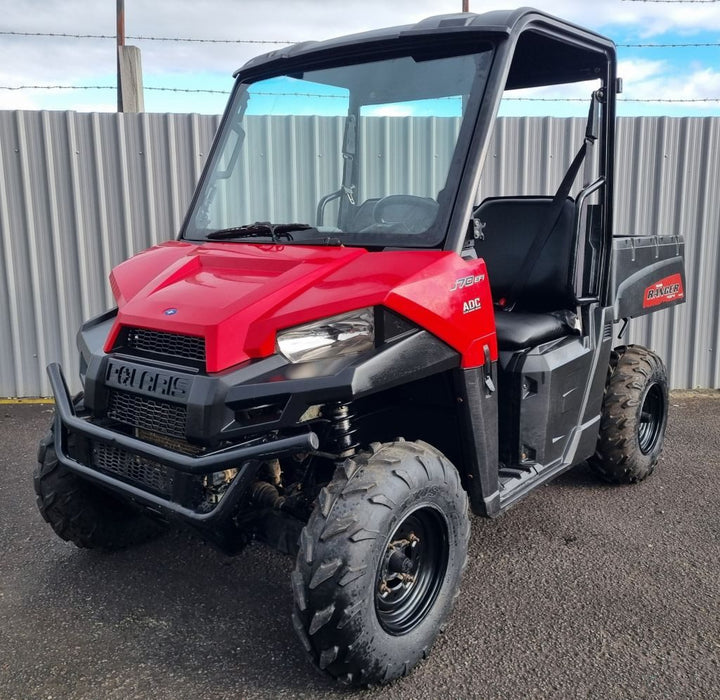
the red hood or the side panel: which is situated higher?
the red hood

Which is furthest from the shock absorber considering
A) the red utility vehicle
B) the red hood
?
the red hood

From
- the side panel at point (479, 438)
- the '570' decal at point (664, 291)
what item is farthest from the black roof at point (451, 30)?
the '570' decal at point (664, 291)

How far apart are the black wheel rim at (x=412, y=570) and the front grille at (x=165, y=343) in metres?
0.95

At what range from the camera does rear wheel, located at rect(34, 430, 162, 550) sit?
11.1 feet

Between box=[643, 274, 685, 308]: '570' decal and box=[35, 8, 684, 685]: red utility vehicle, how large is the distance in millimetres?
492

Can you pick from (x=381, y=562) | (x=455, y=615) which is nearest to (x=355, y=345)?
(x=381, y=562)

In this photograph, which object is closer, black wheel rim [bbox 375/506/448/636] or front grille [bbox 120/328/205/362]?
front grille [bbox 120/328/205/362]

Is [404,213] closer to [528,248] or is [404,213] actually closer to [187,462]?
[187,462]

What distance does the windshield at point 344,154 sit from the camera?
3.03 metres

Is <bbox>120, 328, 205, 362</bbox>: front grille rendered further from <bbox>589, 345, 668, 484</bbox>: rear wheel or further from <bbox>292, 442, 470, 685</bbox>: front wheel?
<bbox>589, 345, 668, 484</bbox>: rear wheel

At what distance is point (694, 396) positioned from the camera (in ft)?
23.0

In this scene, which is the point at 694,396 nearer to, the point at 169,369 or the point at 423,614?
the point at 423,614

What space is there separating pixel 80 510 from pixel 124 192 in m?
3.90

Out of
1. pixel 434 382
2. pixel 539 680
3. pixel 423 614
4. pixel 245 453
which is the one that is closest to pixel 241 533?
pixel 245 453
